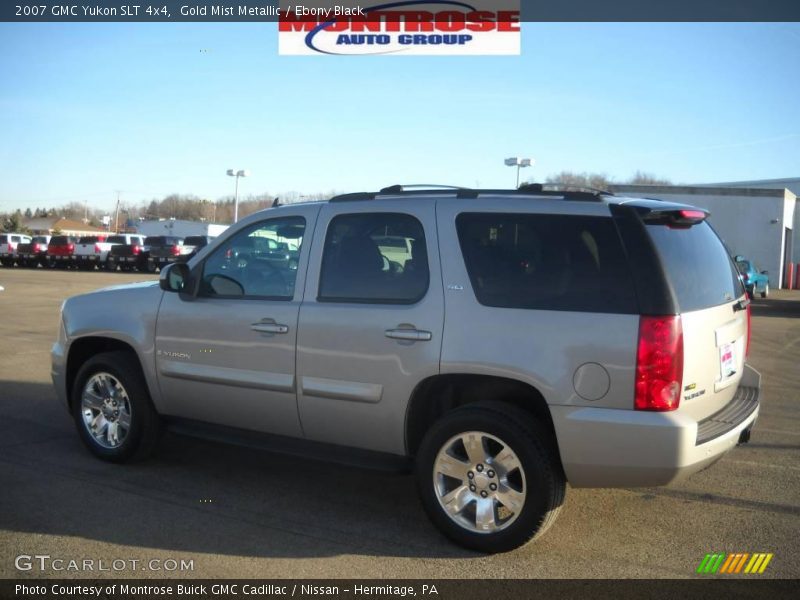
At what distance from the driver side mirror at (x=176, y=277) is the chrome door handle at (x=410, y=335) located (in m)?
1.69

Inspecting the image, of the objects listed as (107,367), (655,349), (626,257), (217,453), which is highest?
(626,257)

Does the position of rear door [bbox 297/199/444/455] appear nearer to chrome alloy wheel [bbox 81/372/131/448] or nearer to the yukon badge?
the yukon badge

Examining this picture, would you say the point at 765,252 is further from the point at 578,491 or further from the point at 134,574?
the point at 134,574

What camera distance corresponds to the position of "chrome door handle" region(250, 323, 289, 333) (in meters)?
5.00

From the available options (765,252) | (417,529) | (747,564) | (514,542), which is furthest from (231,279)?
(765,252)

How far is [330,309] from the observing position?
4879 mm

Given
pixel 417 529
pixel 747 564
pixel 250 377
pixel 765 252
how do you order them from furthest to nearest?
pixel 765 252 → pixel 250 377 → pixel 417 529 → pixel 747 564

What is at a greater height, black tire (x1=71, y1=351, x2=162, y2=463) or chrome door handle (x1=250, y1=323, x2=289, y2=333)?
chrome door handle (x1=250, y1=323, x2=289, y2=333)

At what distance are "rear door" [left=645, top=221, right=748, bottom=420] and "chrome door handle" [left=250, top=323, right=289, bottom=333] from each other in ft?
7.50

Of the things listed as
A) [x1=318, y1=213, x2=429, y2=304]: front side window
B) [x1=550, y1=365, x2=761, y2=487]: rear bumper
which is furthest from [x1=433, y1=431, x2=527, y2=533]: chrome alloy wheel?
[x1=318, y1=213, x2=429, y2=304]: front side window

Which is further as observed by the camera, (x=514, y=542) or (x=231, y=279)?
(x=231, y=279)

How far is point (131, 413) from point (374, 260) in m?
2.23

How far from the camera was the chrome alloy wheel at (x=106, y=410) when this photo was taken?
579 cm

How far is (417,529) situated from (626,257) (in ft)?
6.59
